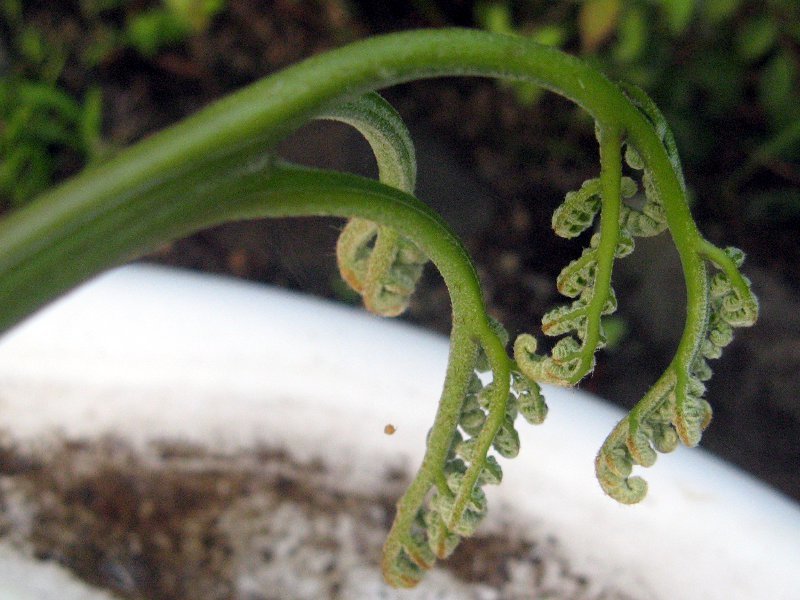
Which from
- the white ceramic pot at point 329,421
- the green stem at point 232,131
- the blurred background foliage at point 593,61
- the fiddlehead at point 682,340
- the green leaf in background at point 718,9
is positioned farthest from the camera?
the blurred background foliage at point 593,61

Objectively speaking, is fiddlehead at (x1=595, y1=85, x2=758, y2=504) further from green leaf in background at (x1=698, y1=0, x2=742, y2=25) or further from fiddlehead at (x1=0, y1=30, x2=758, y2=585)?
green leaf in background at (x1=698, y1=0, x2=742, y2=25)

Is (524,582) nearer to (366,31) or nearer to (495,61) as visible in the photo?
(495,61)

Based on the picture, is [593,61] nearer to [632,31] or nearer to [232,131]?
[632,31]

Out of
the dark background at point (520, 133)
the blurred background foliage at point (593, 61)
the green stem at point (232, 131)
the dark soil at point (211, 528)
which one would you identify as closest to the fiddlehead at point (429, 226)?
the green stem at point (232, 131)

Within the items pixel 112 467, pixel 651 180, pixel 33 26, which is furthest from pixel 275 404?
pixel 33 26

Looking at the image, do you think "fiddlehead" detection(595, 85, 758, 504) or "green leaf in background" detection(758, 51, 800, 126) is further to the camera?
"green leaf in background" detection(758, 51, 800, 126)

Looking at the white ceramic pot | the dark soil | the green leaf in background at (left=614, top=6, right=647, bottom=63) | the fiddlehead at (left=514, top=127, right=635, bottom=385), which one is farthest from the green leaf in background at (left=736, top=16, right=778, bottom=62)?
the fiddlehead at (left=514, top=127, right=635, bottom=385)

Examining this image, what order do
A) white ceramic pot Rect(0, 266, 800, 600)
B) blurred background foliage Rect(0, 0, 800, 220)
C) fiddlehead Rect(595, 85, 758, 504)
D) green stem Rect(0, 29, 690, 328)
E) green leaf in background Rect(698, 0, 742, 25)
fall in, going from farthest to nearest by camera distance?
1. blurred background foliage Rect(0, 0, 800, 220)
2. green leaf in background Rect(698, 0, 742, 25)
3. white ceramic pot Rect(0, 266, 800, 600)
4. fiddlehead Rect(595, 85, 758, 504)
5. green stem Rect(0, 29, 690, 328)

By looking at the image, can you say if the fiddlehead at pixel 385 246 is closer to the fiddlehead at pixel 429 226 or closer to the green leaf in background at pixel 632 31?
the fiddlehead at pixel 429 226
